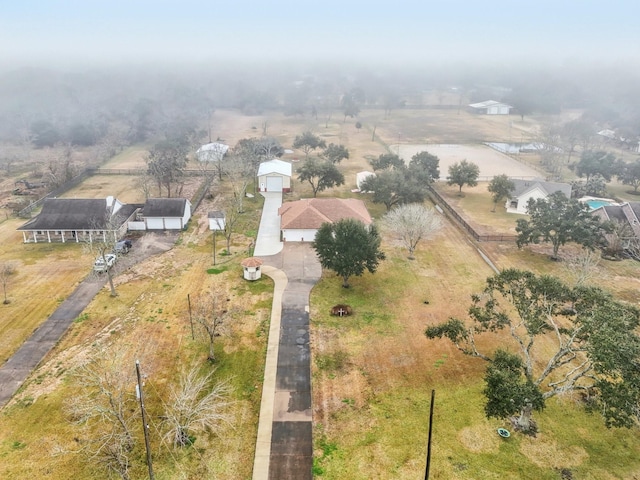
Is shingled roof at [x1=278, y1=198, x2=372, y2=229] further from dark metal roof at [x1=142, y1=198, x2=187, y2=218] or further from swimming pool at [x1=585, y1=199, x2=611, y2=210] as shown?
swimming pool at [x1=585, y1=199, x2=611, y2=210]

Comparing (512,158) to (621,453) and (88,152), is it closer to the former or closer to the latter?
(621,453)

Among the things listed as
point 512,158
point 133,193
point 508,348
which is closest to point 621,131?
point 512,158

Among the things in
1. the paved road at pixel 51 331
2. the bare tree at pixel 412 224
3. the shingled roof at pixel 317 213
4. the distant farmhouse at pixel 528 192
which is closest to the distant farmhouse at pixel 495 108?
the distant farmhouse at pixel 528 192

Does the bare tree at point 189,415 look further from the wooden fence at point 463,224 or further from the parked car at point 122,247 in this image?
the wooden fence at point 463,224

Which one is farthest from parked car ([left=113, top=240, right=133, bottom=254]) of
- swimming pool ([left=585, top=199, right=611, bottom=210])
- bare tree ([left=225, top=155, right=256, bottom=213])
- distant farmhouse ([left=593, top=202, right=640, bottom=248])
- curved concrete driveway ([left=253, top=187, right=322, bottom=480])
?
swimming pool ([left=585, top=199, right=611, bottom=210])

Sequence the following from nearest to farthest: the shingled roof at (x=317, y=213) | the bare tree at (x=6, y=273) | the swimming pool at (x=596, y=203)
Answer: the bare tree at (x=6, y=273)
the shingled roof at (x=317, y=213)
the swimming pool at (x=596, y=203)

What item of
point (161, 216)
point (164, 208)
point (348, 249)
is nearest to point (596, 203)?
point (348, 249)
